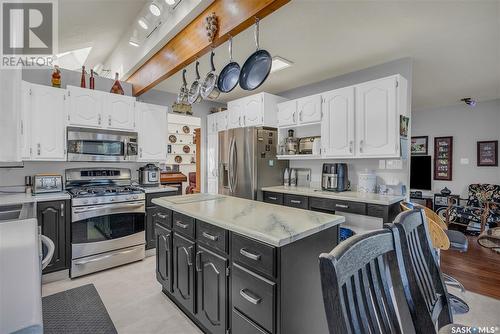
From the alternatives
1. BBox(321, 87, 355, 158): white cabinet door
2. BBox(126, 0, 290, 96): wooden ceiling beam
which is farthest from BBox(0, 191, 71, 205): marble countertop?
BBox(321, 87, 355, 158): white cabinet door

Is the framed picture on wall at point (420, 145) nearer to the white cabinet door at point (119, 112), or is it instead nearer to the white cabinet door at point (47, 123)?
the white cabinet door at point (119, 112)

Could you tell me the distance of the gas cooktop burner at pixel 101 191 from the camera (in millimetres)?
2826

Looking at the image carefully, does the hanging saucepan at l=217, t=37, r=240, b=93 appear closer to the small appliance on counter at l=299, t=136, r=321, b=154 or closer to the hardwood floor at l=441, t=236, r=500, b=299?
the small appliance on counter at l=299, t=136, r=321, b=154

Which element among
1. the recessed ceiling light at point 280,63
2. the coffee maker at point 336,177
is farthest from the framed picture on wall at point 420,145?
the recessed ceiling light at point 280,63

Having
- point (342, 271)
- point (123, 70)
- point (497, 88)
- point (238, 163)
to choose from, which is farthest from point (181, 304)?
point (497, 88)

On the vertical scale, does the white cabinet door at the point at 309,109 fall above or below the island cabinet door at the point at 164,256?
above

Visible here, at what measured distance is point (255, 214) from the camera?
1733mm

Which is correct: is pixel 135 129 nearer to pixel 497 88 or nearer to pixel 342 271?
pixel 342 271

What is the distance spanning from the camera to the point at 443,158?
5.59 metres

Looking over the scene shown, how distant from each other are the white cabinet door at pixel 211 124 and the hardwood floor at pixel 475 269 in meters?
4.14

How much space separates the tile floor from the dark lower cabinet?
0.67 feet

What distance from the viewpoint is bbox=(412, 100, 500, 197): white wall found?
4973 millimetres

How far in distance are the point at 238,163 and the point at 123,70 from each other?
7.48 ft

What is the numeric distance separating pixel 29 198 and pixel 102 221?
72cm
